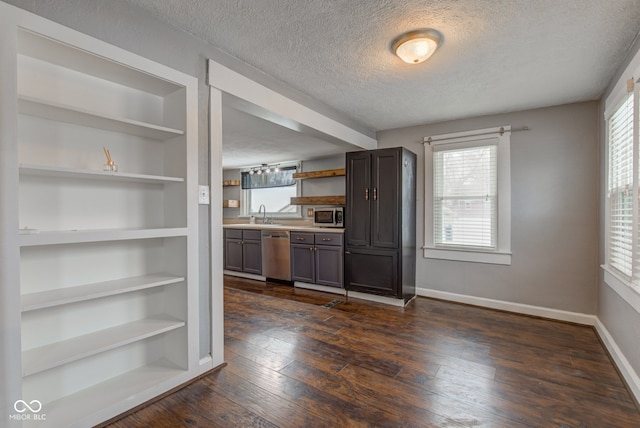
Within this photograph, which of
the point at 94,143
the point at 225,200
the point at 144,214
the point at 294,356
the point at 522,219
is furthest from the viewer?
the point at 225,200

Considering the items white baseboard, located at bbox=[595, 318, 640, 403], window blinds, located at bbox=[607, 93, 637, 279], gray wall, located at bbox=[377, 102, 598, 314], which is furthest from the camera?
gray wall, located at bbox=[377, 102, 598, 314]

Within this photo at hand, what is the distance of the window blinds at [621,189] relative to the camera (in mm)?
2109

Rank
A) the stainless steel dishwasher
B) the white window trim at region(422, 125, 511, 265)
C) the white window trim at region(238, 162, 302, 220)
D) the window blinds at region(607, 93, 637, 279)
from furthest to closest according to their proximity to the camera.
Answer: the white window trim at region(238, 162, 302, 220) → the stainless steel dishwasher → the white window trim at region(422, 125, 511, 265) → the window blinds at region(607, 93, 637, 279)

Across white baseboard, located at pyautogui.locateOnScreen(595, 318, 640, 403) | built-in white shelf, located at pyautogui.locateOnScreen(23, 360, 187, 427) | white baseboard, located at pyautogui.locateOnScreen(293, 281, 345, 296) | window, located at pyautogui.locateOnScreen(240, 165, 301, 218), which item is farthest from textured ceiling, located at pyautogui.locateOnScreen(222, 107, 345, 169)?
white baseboard, located at pyautogui.locateOnScreen(595, 318, 640, 403)

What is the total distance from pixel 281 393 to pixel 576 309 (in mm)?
3178

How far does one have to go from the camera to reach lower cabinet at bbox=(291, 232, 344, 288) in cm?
425

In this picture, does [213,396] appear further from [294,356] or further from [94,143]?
[94,143]

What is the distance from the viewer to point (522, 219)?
3424mm

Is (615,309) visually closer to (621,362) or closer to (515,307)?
(621,362)

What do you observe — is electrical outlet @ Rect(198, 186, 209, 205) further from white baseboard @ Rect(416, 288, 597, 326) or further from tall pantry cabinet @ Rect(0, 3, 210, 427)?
white baseboard @ Rect(416, 288, 597, 326)

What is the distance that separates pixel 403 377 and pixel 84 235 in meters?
2.11

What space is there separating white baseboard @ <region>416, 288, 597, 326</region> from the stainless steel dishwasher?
1996mm

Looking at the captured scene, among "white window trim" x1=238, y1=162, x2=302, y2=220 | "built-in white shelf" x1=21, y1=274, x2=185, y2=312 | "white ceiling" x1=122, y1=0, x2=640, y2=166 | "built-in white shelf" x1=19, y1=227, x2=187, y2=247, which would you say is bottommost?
"built-in white shelf" x1=21, y1=274, x2=185, y2=312

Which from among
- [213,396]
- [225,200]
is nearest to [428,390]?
[213,396]
